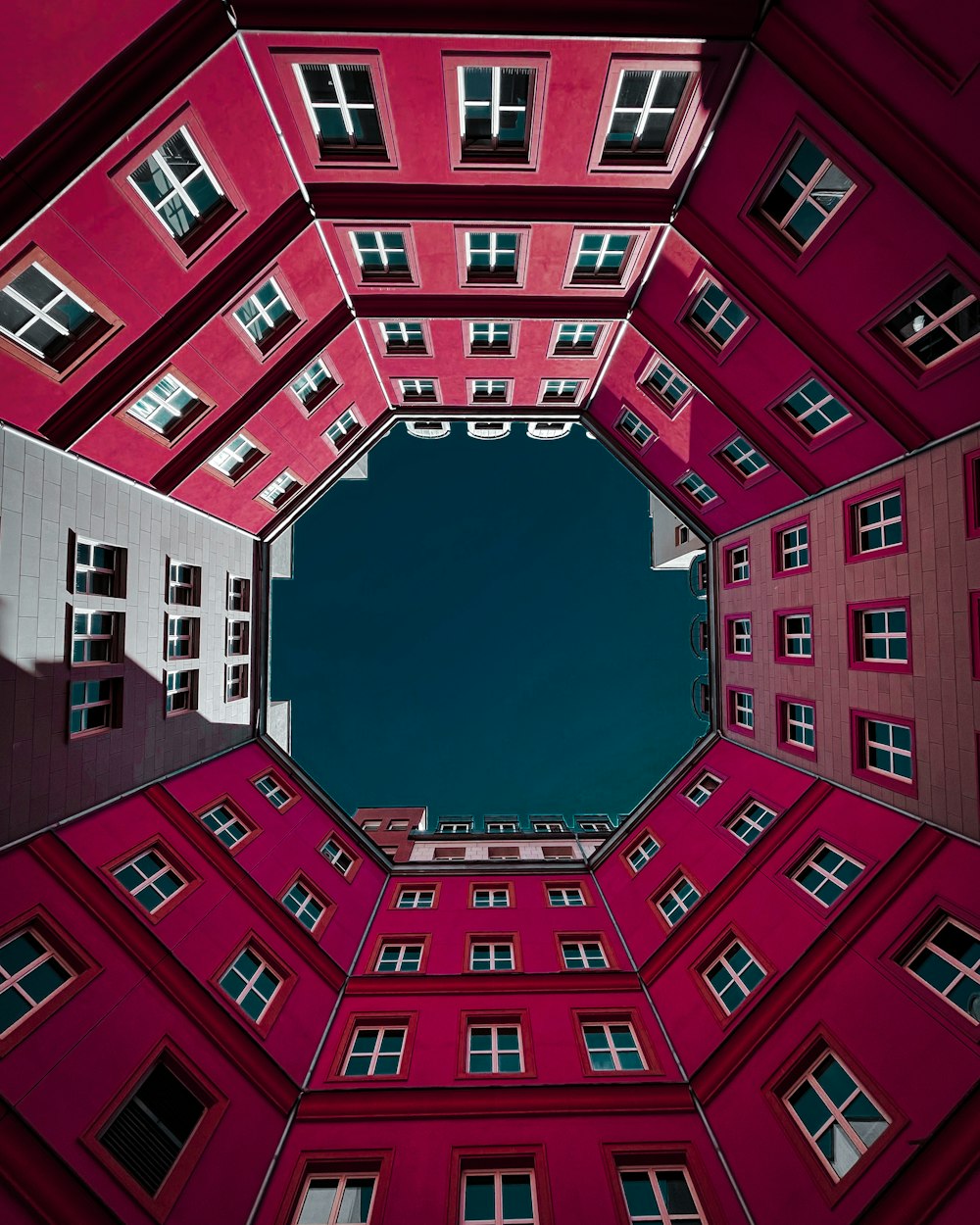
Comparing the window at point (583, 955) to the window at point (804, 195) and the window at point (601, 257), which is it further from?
the window at point (601, 257)

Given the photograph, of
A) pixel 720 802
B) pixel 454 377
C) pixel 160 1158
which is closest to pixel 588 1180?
pixel 160 1158

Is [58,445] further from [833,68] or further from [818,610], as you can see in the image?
[818,610]

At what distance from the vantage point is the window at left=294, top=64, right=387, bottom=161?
14.8 meters

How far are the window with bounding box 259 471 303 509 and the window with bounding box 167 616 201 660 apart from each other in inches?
290

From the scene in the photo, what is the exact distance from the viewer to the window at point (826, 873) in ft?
56.9

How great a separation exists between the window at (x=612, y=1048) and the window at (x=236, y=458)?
83.9 ft

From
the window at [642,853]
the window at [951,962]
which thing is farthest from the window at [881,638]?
the window at [642,853]

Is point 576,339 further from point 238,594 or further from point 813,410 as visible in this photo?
point 238,594

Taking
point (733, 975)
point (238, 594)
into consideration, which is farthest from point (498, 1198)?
point (238, 594)

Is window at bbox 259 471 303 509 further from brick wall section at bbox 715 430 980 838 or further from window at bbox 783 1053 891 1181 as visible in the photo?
window at bbox 783 1053 891 1181

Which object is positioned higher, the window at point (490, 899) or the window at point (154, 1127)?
the window at point (154, 1127)

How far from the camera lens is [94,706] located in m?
18.2

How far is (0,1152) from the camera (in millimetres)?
10016

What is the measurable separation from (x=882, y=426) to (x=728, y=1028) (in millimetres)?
18467
